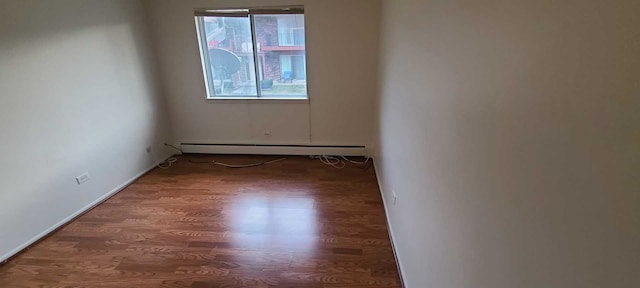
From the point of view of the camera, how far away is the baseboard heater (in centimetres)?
402

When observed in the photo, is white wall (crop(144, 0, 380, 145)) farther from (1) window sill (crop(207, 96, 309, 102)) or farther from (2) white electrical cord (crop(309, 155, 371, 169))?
(2) white electrical cord (crop(309, 155, 371, 169))

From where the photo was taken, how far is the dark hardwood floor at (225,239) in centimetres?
204

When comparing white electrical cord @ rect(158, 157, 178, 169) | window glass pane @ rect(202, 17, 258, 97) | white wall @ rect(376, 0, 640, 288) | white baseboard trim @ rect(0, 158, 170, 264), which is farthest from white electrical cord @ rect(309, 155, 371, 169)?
white wall @ rect(376, 0, 640, 288)

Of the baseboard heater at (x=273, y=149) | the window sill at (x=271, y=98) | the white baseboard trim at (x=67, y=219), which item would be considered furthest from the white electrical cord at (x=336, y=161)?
the white baseboard trim at (x=67, y=219)

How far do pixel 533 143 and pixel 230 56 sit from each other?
3760 millimetres

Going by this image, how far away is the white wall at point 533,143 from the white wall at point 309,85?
220 cm

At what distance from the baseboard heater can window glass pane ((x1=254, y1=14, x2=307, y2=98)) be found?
739 mm

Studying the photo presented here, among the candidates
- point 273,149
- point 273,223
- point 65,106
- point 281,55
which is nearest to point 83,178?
point 65,106

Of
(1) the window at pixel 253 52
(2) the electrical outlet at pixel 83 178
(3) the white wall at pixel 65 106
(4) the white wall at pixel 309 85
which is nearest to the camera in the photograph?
(3) the white wall at pixel 65 106

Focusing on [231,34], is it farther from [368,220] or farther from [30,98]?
[368,220]

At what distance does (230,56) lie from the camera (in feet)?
12.5

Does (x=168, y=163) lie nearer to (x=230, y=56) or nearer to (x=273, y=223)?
(x=230, y=56)

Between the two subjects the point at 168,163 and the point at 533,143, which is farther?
the point at 168,163

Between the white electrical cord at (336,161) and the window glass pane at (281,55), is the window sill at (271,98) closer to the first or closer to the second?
the window glass pane at (281,55)
